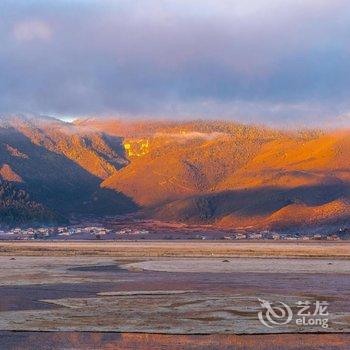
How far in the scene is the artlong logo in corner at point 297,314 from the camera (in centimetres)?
3008

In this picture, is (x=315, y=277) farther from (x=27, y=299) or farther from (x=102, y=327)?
(x=102, y=327)

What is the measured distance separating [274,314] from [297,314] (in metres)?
0.98

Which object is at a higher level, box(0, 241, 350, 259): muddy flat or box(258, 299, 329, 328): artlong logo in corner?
box(258, 299, 329, 328): artlong logo in corner

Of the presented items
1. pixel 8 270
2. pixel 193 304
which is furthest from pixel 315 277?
pixel 8 270

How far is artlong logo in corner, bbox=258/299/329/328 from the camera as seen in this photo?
30.1 meters

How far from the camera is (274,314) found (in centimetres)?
3256

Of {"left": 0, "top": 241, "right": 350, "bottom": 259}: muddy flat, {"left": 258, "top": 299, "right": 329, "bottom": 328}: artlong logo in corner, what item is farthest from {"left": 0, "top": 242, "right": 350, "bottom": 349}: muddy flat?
{"left": 0, "top": 241, "right": 350, "bottom": 259}: muddy flat

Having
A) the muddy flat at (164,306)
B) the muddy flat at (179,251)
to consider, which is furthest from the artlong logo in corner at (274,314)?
the muddy flat at (179,251)

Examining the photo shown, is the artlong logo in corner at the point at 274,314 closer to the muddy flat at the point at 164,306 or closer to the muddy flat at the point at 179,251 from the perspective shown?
the muddy flat at the point at 164,306

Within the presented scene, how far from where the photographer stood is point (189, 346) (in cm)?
2531

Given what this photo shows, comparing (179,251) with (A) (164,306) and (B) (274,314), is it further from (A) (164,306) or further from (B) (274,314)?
(B) (274,314)

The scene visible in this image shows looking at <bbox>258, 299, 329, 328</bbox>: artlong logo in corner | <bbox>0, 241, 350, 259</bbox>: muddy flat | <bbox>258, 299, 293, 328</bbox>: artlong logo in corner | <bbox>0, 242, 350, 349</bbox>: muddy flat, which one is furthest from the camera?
<bbox>0, 241, 350, 259</bbox>: muddy flat

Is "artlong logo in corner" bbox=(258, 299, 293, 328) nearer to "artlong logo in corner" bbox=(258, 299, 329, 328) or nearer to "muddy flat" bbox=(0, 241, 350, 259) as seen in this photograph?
"artlong logo in corner" bbox=(258, 299, 329, 328)

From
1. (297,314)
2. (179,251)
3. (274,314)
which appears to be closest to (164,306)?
(274,314)
